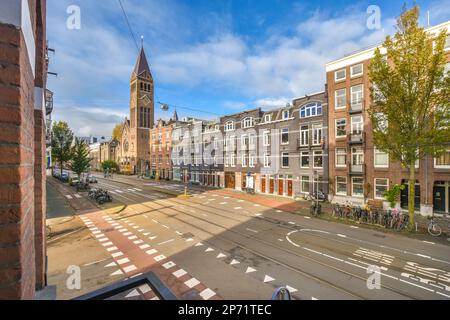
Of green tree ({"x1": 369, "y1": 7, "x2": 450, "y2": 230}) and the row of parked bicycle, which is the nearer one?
green tree ({"x1": 369, "y1": 7, "x2": 450, "y2": 230})

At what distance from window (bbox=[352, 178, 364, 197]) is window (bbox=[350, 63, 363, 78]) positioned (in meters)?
10.4

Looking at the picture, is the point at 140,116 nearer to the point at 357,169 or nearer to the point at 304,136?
the point at 304,136

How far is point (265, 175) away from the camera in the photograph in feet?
97.6

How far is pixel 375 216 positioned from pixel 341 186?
772cm

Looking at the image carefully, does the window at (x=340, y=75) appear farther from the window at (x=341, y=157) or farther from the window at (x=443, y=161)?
the window at (x=443, y=161)

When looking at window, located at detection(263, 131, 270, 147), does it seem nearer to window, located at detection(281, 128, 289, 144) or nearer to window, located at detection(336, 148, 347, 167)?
window, located at detection(281, 128, 289, 144)

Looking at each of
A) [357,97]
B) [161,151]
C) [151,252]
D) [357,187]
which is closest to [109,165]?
[161,151]

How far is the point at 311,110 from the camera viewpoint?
25297 mm

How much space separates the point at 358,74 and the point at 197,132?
27939mm

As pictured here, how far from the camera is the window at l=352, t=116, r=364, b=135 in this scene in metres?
21.2

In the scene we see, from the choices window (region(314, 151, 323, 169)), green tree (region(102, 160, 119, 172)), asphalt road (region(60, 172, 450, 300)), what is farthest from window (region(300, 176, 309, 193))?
green tree (region(102, 160, 119, 172))

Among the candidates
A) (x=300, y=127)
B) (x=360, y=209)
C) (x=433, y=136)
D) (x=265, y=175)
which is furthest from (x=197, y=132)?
(x=433, y=136)

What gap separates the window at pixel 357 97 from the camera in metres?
21.2
